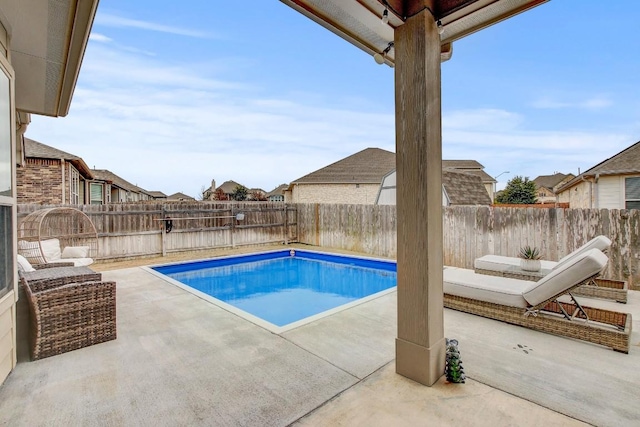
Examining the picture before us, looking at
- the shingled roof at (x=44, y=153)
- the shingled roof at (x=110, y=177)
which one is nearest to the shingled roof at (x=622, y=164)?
the shingled roof at (x=44, y=153)

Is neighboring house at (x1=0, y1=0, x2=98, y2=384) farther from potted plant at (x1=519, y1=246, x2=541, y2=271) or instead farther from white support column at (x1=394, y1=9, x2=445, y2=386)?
potted plant at (x1=519, y1=246, x2=541, y2=271)

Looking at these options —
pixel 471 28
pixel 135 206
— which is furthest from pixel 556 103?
pixel 135 206

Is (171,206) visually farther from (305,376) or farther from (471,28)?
(471,28)

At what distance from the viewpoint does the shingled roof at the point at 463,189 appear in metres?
11.2

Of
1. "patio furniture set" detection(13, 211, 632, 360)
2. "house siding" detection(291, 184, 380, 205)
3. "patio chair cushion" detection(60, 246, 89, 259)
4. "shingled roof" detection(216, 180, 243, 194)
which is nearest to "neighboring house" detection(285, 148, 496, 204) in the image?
"house siding" detection(291, 184, 380, 205)

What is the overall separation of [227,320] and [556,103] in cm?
1909

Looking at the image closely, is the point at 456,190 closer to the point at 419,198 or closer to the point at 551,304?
the point at 551,304

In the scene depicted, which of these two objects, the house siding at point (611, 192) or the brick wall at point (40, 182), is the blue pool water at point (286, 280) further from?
the house siding at point (611, 192)

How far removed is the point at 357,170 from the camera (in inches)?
856

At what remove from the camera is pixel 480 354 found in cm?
302

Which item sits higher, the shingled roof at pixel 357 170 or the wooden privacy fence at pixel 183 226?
the shingled roof at pixel 357 170

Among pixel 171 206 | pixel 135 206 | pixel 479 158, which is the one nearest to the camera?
pixel 135 206

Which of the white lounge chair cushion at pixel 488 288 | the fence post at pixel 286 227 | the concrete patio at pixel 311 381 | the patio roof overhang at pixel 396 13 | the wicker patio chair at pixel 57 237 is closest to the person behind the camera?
the concrete patio at pixel 311 381

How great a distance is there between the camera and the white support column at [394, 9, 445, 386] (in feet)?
7.92
